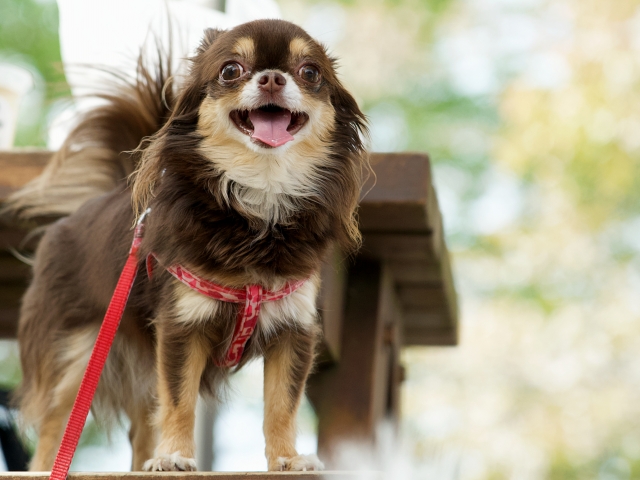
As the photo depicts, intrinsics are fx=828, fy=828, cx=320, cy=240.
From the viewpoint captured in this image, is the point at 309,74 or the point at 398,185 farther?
the point at 398,185

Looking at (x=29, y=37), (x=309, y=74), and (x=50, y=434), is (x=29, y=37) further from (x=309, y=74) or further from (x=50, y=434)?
(x=309, y=74)

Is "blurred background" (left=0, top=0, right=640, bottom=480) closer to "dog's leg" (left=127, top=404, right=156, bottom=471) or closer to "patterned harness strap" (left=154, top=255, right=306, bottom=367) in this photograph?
"dog's leg" (left=127, top=404, right=156, bottom=471)

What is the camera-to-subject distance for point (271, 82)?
185 cm

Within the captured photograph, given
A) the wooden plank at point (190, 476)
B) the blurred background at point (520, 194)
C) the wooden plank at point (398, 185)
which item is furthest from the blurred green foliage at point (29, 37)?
the wooden plank at point (190, 476)

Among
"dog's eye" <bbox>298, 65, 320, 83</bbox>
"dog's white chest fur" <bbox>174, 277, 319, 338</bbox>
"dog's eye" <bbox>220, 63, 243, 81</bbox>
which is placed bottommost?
"dog's white chest fur" <bbox>174, 277, 319, 338</bbox>

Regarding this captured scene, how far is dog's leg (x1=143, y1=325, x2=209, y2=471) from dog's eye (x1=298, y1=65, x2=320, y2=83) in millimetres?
659

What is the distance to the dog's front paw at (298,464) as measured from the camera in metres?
1.85

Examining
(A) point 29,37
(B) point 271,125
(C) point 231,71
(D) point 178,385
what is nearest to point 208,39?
(C) point 231,71

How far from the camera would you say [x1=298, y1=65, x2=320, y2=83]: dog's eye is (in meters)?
1.98

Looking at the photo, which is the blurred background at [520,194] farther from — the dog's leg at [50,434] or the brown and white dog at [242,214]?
the brown and white dog at [242,214]

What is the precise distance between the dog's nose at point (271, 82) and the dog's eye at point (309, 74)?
0.12m

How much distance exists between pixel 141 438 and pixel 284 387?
2.86ft

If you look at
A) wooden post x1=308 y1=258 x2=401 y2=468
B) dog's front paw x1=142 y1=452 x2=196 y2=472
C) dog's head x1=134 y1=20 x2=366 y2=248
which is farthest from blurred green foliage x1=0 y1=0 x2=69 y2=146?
dog's front paw x1=142 y1=452 x2=196 y2=472

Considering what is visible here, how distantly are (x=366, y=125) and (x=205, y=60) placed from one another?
17.8 inches
